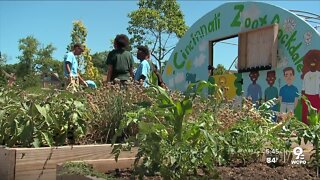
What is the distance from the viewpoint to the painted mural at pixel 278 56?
8.95 metres

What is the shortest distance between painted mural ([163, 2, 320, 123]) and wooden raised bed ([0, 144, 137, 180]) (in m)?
3.79

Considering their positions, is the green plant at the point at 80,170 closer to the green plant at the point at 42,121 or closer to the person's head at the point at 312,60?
the green plant at the point at 42,121

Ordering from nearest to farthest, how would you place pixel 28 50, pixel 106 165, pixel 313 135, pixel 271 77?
1. pixel 313 135
2. pixel 106 165
3. pixel 271 77
4. pixel 28 50

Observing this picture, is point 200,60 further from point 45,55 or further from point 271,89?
point 45,55

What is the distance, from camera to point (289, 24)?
941 centimetres

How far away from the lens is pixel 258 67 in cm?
1040

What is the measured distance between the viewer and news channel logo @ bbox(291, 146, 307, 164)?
4.08 m

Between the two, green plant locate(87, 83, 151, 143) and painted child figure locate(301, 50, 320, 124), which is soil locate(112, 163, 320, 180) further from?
painted child figure locate(301, 50, 320, 124)

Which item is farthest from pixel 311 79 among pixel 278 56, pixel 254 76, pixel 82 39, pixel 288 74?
pixel 82 39

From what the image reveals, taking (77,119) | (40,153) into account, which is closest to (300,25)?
(77,119)

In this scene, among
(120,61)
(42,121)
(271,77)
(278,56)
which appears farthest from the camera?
(271,77)

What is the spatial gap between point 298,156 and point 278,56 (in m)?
6.01

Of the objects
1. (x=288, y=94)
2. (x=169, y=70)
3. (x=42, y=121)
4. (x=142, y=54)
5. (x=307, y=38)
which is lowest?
(x=42, y=121)

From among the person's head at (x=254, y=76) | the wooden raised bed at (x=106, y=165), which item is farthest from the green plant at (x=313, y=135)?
the person's head at (x=254, y=76)
